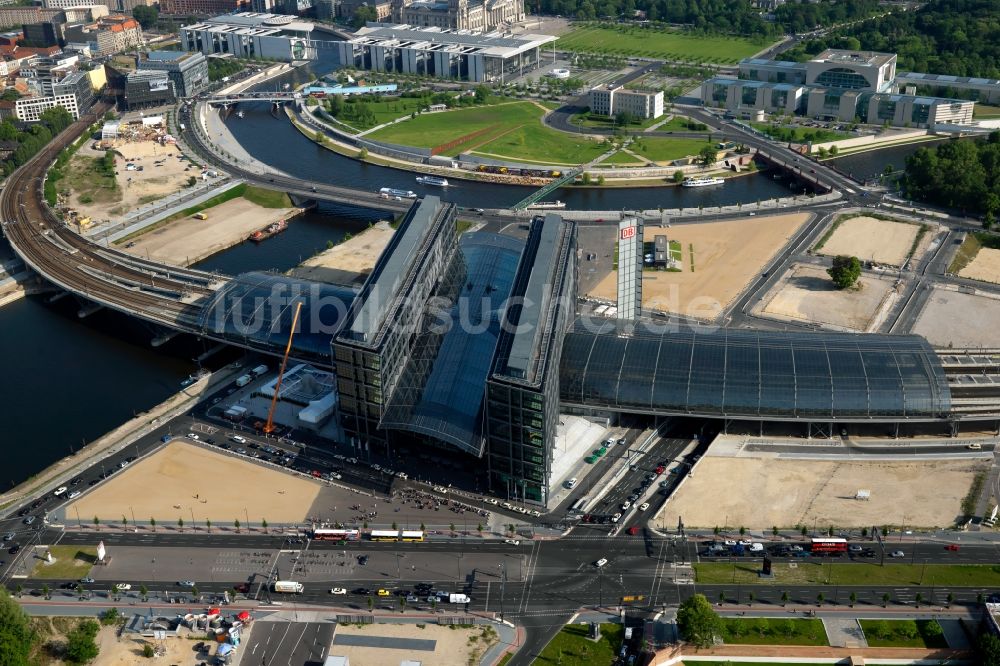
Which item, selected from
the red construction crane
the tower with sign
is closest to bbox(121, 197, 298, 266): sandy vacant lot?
the red construction crane

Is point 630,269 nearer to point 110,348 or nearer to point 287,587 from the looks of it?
point 287,587

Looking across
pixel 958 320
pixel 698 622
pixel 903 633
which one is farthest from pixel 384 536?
pixel 958 320

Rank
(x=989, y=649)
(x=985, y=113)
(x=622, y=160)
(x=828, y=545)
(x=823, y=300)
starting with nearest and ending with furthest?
(x=989, y=649) < (x=828, y=545) < (x=823, y=300) < (x=622, y=160) < (x=985, y=113)

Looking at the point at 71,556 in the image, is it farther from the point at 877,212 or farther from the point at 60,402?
the point at 877,212

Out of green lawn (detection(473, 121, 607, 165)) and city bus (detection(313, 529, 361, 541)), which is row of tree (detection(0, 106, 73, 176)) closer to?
green lawn (detection(473, 121, 607, 165))

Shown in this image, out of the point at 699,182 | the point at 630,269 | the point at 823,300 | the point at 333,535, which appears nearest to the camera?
the point at 333,535

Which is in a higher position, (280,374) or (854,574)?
(280,374)

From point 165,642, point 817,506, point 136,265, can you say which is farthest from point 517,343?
point 136,265
